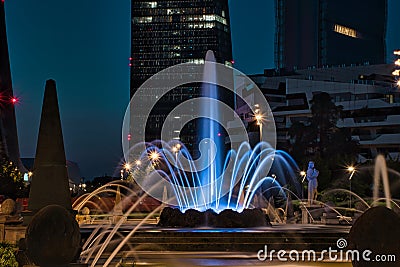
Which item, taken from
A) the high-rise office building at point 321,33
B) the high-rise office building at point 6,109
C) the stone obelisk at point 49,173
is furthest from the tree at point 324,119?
the high-rise office building at point 321,33

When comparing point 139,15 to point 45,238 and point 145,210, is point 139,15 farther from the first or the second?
point 45,238

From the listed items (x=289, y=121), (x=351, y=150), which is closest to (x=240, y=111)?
(x=289, y=121)

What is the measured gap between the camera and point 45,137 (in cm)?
1220

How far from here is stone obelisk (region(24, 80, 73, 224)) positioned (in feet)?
39.2

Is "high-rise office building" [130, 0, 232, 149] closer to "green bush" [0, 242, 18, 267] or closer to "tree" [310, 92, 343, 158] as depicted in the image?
"tree" [310, 92, 343, 158]

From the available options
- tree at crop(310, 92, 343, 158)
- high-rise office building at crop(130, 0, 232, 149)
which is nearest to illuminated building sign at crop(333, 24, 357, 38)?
high-rise office building at crop(130, 0, 232, 149)

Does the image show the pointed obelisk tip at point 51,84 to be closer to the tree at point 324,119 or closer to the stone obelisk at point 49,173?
the stone obelisk at point 49,173

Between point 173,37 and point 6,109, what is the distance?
109 m

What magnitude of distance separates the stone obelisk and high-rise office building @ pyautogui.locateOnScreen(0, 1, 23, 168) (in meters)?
62.7

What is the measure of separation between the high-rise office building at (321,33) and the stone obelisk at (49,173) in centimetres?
13943

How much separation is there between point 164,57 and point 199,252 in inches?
6671

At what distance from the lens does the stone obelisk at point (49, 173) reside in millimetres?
11938

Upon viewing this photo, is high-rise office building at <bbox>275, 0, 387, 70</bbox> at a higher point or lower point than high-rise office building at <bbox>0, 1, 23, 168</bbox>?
higher

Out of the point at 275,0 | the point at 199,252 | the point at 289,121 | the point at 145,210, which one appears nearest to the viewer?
the point at 199,252
